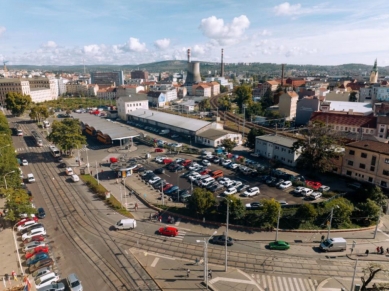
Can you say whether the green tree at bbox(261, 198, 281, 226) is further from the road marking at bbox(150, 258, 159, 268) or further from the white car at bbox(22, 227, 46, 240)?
the white car at bbox(22, 227, 46, 240)

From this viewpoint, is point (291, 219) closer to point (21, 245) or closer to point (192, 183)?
point (192, 183)

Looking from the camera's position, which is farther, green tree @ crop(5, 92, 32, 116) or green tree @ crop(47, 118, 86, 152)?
green tree @ crop(5, 92, 32, 116)

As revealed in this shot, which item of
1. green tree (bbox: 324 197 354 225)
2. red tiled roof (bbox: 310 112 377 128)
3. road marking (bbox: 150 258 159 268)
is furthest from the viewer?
red tiled roof (bbox: 310 112 377 128)

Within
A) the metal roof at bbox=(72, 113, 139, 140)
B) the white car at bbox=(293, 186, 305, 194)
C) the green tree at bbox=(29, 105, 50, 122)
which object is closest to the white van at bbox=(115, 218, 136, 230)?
the white car at bbox=(293, 186, 305, 194)

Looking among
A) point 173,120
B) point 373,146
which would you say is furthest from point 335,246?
point 173,120

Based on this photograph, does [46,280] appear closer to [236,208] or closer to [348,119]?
[236,208]

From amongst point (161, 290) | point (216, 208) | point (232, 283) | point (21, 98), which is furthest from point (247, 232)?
point (21, 98)
